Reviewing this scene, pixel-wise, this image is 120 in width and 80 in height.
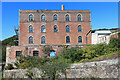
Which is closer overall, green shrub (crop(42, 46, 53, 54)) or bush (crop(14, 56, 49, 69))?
bush (crop(14, 56, 49, 69))

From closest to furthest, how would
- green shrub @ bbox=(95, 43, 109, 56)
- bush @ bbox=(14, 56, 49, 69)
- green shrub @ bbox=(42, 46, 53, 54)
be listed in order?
1. bush @ bbox=(14, 56, 49, 69)
2. green shrub @ bbox=(95, 43, 109, 56)
3. green shrub @ bbox=(42, 46, 53, 54)

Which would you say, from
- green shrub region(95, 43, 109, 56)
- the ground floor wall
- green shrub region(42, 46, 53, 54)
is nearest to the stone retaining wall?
green shrub region(95, 43, 109, 56)

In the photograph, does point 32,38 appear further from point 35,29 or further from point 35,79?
point 35,79

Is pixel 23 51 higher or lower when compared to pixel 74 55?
higher

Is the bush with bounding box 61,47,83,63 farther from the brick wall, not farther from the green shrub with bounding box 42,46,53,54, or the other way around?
the brick wall

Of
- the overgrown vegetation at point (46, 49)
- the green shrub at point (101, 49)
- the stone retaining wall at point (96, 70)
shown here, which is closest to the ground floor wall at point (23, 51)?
the overgrown vegetation at point (46, 49)

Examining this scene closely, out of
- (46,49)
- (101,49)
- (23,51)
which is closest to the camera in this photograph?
(101,49)

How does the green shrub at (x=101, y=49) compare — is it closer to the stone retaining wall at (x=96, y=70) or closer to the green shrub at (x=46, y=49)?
the stone retaining wall at (x=96, y=70)

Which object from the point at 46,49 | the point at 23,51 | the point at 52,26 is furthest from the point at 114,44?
the point at 23,51

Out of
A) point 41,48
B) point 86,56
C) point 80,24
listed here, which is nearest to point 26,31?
point 41,48

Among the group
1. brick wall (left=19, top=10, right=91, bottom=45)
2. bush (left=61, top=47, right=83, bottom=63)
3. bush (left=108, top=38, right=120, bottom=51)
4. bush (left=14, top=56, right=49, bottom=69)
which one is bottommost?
bush (left=14, top=56, right=49, bottom=69)

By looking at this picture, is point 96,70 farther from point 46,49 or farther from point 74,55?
point 46,49

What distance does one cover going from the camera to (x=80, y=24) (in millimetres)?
28609

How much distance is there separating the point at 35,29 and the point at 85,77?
1800cm
